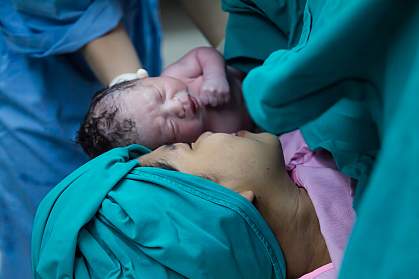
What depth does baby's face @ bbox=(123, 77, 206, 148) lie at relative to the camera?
1.00 meters

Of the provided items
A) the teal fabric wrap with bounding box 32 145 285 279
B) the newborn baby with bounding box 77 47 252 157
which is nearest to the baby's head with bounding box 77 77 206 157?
the newborn baby with bounding box 77 47 252 157

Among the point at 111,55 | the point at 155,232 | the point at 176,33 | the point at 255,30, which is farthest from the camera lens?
the point at 176,33

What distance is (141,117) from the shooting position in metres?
1.00

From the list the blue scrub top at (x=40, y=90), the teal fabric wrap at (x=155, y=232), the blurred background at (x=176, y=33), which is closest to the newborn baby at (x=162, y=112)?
the blue scrub top at (x=40, y=90)

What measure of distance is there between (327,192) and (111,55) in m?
0.52

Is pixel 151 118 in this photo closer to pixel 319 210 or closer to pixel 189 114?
pixel 189 114

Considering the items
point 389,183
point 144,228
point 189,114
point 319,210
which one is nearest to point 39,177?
point 189,114

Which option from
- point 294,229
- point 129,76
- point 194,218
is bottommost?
point 294,229

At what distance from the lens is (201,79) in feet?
3.66

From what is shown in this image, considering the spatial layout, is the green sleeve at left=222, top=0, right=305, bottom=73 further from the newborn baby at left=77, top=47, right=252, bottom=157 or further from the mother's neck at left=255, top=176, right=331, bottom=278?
the mother's neck at left=255, top=176, right=331, bottom=278

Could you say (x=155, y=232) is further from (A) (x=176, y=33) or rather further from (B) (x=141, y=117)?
(A) (x=176, y=33)

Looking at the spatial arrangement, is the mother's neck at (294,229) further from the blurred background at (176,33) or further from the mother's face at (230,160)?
the blurred background at (176,33)

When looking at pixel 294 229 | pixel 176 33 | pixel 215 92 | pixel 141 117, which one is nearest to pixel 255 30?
pixel 215 92

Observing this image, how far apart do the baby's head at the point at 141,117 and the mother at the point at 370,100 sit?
0.58 m
